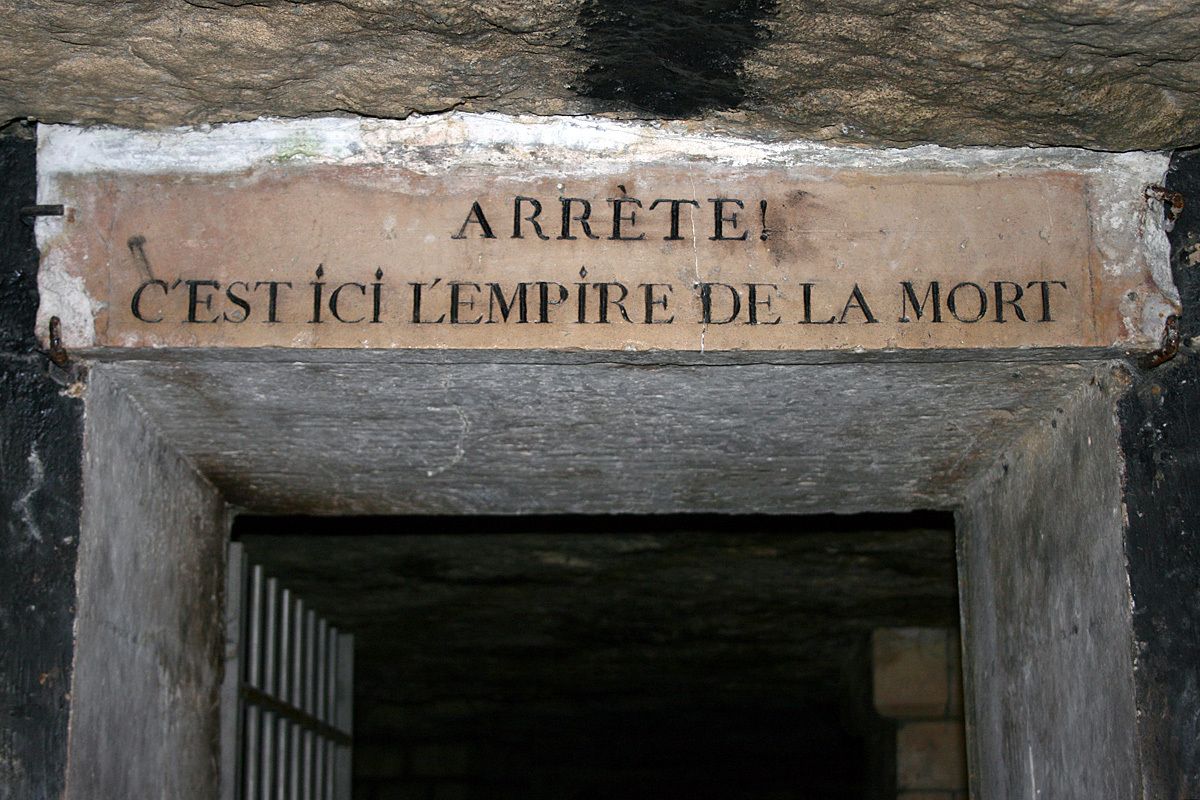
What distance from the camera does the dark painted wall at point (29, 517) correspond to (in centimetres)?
199

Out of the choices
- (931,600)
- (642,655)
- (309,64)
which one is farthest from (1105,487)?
(642,655)

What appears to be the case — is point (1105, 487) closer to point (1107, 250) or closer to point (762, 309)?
point (1107, 250)

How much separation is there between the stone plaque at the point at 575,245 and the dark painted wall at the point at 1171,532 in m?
0.06

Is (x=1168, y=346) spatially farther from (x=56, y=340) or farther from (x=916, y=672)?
(x=916, y=672)

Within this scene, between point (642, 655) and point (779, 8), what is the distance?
426 cm

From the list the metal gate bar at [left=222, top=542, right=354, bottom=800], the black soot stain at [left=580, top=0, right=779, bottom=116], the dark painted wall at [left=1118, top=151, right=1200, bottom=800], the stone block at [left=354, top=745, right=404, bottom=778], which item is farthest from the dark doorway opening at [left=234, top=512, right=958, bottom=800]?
the black soot stain at [left=580, top=0, right=779, bottom=116]

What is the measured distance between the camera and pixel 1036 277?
2.11 m

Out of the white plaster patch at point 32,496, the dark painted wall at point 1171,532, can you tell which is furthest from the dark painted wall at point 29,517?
the dark painted wall at point 1171,532

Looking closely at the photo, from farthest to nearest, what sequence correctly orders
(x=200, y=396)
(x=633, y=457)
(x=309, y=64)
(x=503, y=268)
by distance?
(x=633, y=457) → (x=200, y=396) → (x=503, y=268) → (x=309, y=64)

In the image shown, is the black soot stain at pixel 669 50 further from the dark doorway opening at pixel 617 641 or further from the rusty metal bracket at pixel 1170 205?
the dark doorway opening at pixel 617 641

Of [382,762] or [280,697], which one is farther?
[382,762]

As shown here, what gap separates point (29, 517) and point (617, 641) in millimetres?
3663

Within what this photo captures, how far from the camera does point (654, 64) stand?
198cm

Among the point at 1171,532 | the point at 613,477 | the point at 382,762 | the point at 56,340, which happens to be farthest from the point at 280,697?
the point at 382,762
